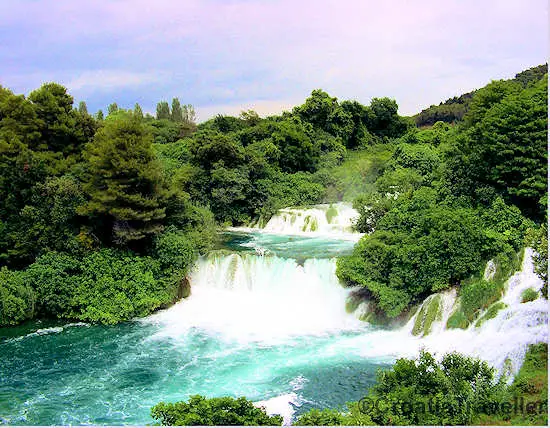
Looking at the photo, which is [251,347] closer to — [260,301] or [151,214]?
[260,301]

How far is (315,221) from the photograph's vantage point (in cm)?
2027

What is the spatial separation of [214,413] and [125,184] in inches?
350

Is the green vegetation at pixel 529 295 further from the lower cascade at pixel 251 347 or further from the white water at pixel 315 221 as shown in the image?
the white water at pixel 315 221

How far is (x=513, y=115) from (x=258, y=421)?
925 cm

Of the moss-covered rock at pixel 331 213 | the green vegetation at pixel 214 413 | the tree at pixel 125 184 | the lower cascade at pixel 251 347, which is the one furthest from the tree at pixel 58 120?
the green vegetation at pixel 214 413

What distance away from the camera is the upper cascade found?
1988 centimetres

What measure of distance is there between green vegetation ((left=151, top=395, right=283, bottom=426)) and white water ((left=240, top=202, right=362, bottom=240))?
1277cm

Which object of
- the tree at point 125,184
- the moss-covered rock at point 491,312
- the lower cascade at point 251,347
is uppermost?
the tree at point 125,184

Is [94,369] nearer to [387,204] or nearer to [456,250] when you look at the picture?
[456,250]

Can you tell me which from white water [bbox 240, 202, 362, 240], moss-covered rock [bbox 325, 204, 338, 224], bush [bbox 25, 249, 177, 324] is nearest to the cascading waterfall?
bush [bbox 25, 249, 177, 324]

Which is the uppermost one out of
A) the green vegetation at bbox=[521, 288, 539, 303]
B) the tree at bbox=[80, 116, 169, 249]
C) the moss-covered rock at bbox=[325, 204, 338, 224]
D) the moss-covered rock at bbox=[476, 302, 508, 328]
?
the tree at bbox=[80, 116, 169, 249]

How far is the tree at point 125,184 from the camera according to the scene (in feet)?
46.3

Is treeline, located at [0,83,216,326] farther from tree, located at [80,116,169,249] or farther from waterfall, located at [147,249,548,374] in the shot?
waterfall, located at [147,249,548,374]

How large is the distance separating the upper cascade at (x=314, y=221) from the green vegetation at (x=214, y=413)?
13.0 meters
